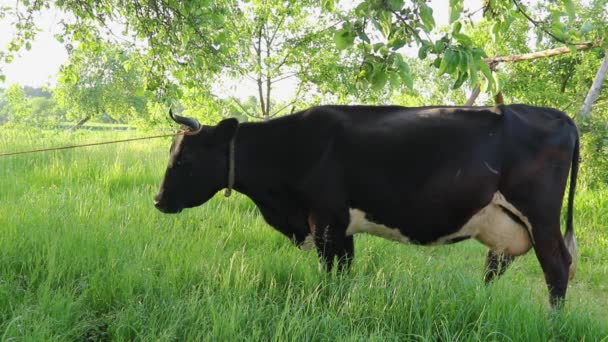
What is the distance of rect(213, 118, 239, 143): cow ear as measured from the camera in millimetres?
4315

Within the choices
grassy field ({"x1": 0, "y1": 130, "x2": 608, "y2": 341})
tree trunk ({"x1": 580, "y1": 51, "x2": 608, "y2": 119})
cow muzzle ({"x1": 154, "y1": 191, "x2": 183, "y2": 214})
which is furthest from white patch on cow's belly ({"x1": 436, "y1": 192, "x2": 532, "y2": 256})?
tree trunk ({"x1": 580, "y1": 51, "x2": 608, "y2": 119})

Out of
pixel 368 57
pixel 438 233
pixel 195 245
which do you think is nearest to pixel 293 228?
pixel 195 245

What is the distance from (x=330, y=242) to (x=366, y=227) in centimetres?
37

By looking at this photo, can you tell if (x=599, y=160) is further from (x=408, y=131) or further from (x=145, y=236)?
(x=145, y=236)

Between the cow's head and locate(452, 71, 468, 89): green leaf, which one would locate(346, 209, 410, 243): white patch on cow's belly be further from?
locate(452, 71, 468, 89): green leaf

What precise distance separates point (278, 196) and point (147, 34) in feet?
7.72

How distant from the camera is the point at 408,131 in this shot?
3912mm

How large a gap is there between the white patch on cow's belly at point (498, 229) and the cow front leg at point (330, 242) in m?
0.84

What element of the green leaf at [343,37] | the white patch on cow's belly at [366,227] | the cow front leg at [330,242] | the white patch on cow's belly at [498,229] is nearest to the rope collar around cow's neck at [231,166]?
the cow front leg at [330,242]

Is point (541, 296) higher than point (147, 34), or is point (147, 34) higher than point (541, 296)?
point (147, 34)

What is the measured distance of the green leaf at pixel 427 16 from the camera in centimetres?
229

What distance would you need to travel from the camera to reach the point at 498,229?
3904 mm

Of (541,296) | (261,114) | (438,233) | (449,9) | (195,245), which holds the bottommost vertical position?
(541,296)

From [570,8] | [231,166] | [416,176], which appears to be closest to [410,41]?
[570,8]
